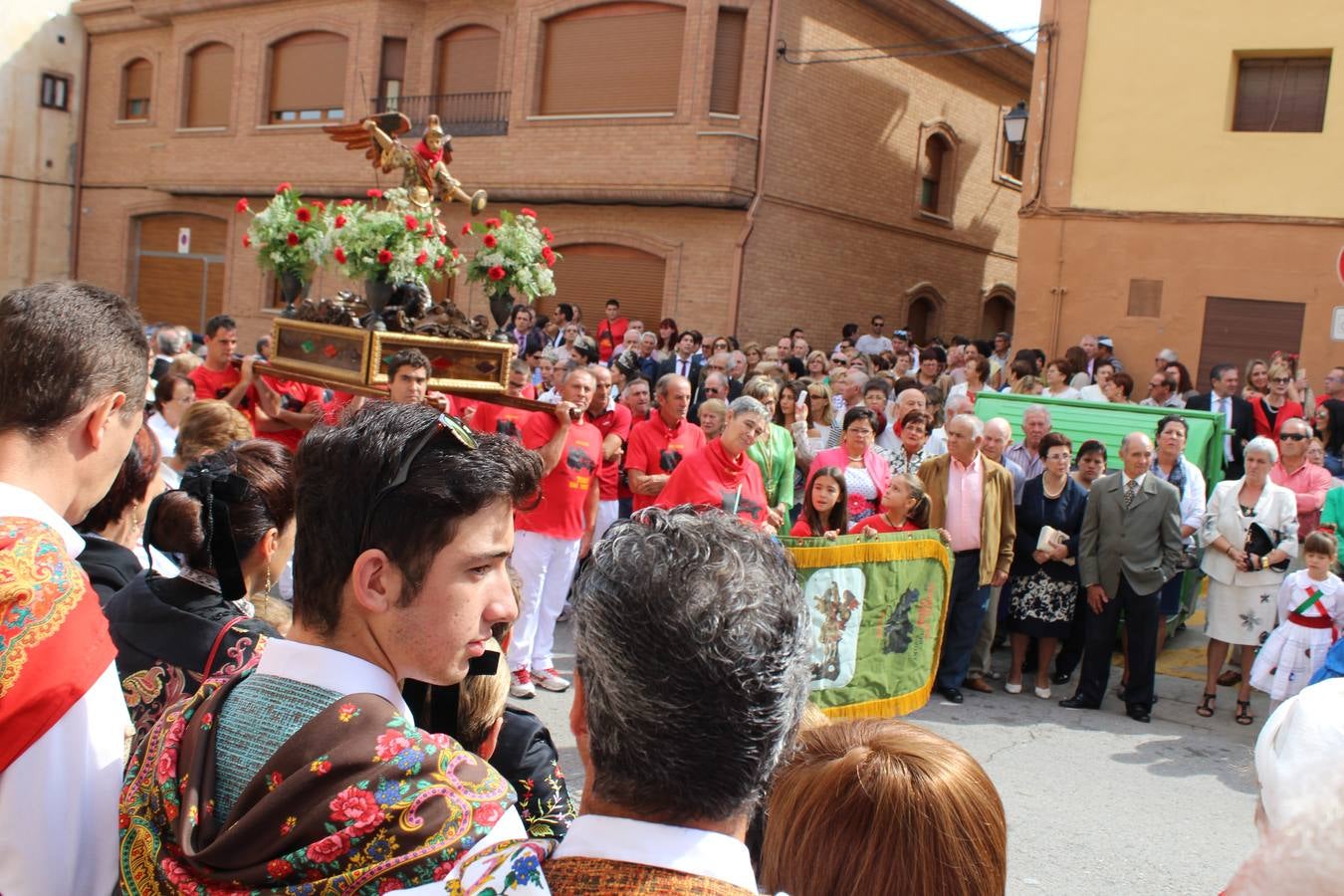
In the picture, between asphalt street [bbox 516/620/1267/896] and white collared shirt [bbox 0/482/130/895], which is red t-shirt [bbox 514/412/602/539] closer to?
asphalt street [bbox 516/620/1267/896]

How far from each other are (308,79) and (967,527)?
59.3 ft

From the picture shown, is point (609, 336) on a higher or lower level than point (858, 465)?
higher

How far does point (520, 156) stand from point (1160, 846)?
15570 millimetres

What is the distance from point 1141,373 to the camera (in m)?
15.2

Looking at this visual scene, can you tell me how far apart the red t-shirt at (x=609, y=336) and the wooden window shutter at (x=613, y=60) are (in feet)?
11.1

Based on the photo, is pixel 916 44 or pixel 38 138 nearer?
pixel 916 44

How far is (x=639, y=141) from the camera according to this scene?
17625mm

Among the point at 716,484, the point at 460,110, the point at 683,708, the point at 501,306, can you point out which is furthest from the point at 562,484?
the point at 460,110

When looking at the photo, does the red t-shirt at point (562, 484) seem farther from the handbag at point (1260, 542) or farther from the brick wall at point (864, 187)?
the brick wall at point (864, 187)

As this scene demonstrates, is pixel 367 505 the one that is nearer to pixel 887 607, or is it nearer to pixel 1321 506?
pixel 887 607

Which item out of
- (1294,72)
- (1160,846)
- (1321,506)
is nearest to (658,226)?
(1294,72)

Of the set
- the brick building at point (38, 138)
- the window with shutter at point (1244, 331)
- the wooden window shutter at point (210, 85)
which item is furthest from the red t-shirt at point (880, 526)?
the brick building at point (38, 138)

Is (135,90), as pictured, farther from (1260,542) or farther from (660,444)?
(1260,542)

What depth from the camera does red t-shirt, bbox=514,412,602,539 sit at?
7020 millimetres
